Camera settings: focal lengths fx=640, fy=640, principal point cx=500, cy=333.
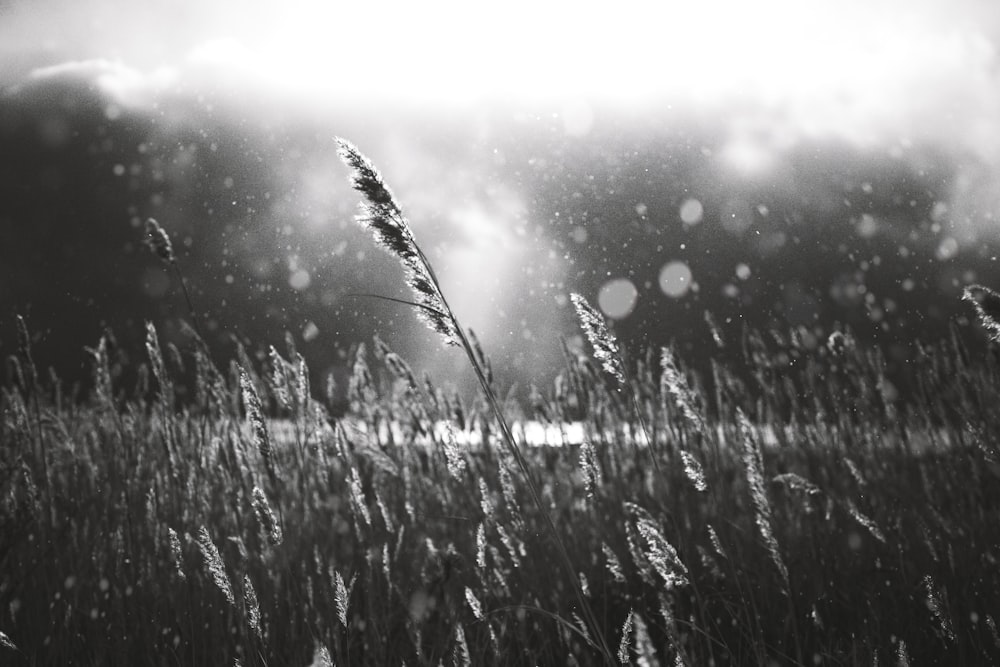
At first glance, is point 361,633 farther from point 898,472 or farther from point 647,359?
point 898,472

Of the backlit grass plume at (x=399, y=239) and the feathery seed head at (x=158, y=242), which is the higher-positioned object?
the feathery seed head at (x=158, y=242)

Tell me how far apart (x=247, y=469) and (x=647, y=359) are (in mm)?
2321

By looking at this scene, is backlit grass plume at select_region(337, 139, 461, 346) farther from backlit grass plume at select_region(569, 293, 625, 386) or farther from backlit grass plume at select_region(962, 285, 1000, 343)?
backlit grass plume at select_region(962, 285, 1000, 343)

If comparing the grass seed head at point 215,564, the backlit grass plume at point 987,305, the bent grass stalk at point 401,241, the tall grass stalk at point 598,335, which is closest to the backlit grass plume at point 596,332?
the tall grass stalk at point 598,335


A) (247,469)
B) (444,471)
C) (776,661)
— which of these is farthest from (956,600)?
(247,469)

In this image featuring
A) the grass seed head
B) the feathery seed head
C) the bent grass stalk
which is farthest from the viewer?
the feathery seed head

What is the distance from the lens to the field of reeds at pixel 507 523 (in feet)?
5.36

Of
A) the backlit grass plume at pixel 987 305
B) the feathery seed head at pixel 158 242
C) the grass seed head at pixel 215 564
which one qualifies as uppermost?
the feathery seed head at pixel 158 242

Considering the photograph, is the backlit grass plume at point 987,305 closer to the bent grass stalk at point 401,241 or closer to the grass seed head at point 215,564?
the bent grass stalk at point 401,241

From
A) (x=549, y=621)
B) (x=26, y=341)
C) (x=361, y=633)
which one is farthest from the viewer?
(x=26, y=341)

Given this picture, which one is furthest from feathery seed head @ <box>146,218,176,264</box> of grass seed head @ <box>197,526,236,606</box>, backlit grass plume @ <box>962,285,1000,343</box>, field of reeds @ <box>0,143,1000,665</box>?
backlit grass plume @ <box>962,285,1000,343</box>

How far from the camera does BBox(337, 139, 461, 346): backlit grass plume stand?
1181 mm

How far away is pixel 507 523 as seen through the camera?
333 cm

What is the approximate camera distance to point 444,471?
312 cm
